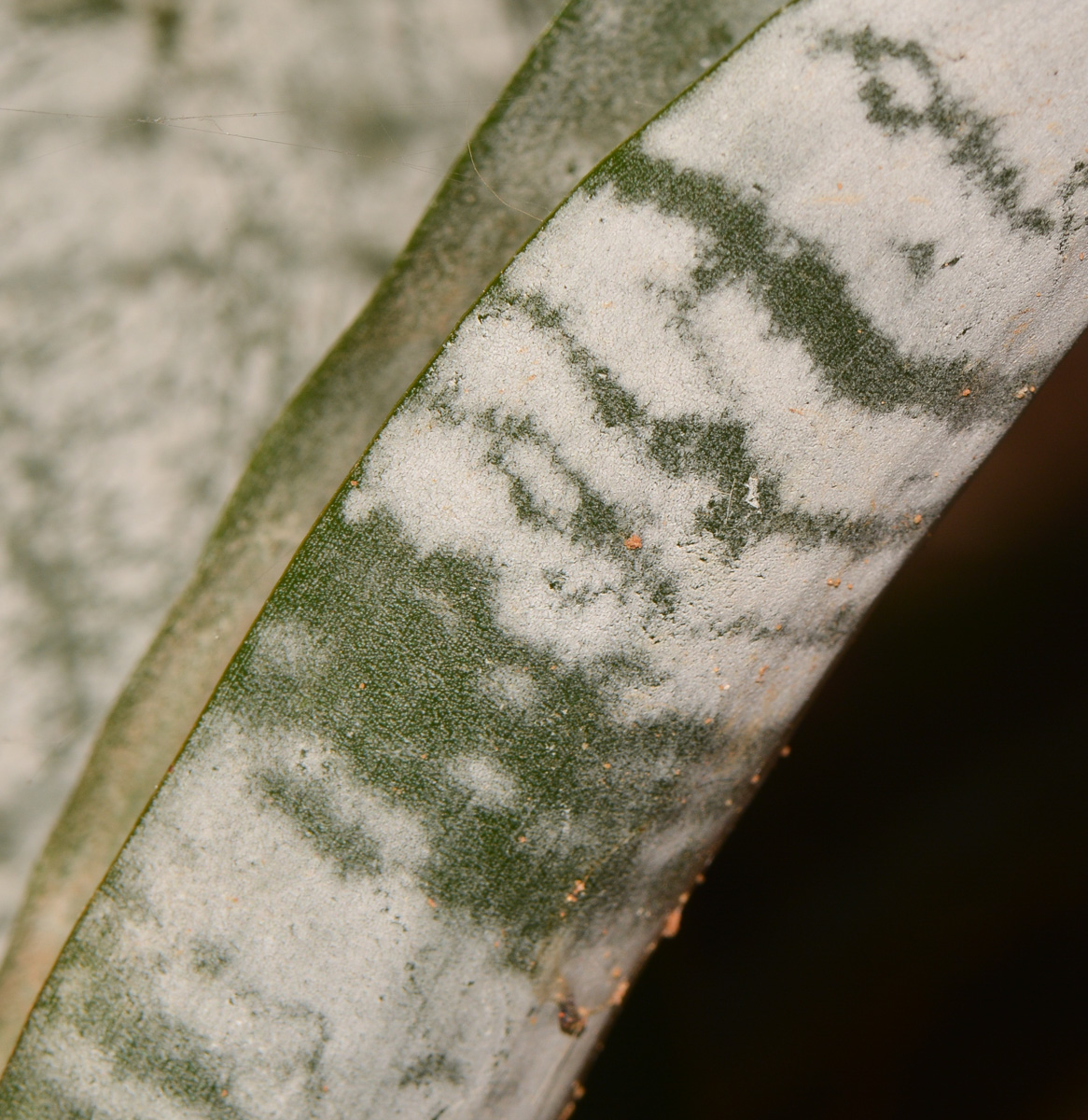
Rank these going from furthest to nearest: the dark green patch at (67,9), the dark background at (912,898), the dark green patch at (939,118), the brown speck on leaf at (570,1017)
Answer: the dark background at (912,898) < the dark green patch at (67,9) < the brown speck on leaf at (570,1017) < the dark green patch at (939,118)

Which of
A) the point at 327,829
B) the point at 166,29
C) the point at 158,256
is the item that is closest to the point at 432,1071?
the point at 327,829

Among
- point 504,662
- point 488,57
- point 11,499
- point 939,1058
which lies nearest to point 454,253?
point 488,57

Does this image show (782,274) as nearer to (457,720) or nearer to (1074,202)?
(1074,202)

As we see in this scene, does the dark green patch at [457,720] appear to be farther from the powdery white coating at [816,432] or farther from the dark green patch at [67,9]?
the dark green patch at [67,9]

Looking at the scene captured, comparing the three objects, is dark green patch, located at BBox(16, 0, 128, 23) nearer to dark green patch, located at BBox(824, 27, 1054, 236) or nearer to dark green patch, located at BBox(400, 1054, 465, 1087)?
dark green patch, located at BBox(824, 27, 1054, 236)

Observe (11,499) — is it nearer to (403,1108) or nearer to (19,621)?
(19,621)

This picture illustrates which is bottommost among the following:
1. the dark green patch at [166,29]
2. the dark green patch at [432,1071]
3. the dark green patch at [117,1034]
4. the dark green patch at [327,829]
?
the dark green patch at [117,1034]

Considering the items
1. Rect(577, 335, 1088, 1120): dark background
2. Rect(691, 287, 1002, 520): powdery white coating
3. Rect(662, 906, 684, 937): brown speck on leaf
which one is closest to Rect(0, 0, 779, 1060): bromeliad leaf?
Rect(691, 287, 1002, 520): powdery white coating

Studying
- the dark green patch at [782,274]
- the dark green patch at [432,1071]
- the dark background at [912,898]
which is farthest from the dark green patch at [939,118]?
the dark green patch at [432,1071]
